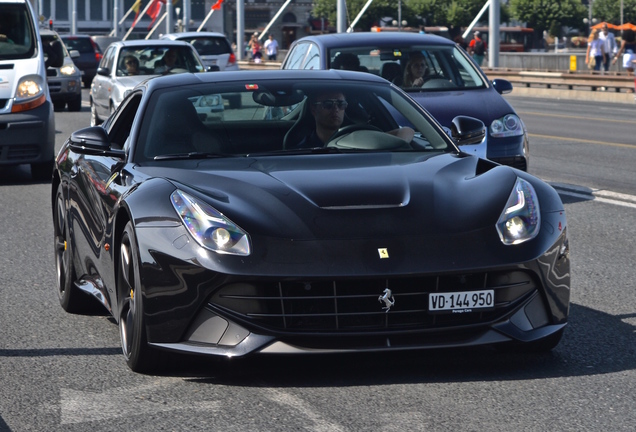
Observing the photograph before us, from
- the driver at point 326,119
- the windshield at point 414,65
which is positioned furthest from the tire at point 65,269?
the windshield at point 414,65

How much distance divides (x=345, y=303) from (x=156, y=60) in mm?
15664

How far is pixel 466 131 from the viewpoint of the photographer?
254 inches

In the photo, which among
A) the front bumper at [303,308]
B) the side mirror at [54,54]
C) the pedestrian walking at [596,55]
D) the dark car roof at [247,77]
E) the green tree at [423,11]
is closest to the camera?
the front bumper at [303,308]

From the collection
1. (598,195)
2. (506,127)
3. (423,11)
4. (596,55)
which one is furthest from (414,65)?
(423,11)

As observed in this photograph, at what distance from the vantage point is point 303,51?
13.1 metres

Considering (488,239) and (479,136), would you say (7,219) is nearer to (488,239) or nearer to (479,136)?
(479,136)

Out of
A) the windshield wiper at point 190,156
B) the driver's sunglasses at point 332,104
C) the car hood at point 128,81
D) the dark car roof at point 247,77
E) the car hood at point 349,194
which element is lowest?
the car hood at point 128,81

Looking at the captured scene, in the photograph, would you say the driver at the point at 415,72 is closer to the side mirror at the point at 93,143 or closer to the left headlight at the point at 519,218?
the side mirror at the point at 93,143

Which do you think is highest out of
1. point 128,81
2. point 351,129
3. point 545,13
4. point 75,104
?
point 351,129

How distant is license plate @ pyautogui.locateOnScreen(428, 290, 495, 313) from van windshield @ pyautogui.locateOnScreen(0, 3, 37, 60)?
10.1 m

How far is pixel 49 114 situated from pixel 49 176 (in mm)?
875

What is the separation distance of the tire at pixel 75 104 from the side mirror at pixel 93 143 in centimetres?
2194

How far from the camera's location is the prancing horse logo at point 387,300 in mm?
4852

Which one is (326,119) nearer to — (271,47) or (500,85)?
(500,85)
